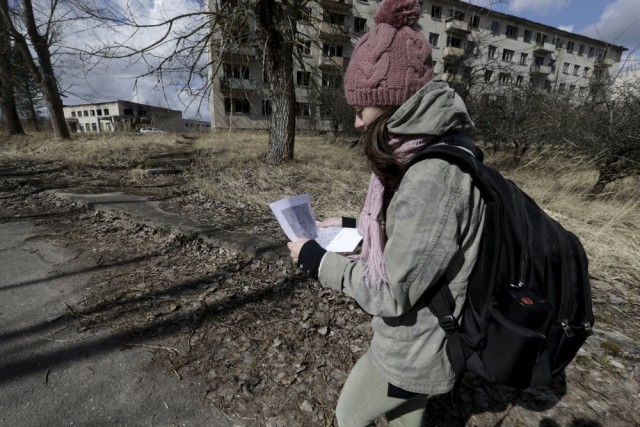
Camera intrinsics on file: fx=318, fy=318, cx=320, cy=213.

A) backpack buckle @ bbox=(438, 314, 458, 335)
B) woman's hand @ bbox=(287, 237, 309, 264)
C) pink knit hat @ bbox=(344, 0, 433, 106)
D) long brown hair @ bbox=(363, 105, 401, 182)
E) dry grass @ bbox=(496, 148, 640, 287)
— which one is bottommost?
dry grass @ bbox=(496, 148, 640, 287)

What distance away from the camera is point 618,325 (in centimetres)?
249

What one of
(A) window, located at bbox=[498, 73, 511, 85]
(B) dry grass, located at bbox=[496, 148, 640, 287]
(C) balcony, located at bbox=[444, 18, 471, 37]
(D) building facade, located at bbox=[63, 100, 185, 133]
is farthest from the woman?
(D) building facade, located at bbox=[63, 100, 185, 133]

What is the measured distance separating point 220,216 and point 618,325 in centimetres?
435

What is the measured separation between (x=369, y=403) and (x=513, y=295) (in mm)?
707

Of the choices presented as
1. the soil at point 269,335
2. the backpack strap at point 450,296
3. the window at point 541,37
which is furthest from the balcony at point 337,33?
the window at point 541,37

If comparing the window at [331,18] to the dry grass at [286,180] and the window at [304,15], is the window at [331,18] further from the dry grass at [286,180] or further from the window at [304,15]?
the dry grass at [286,180]

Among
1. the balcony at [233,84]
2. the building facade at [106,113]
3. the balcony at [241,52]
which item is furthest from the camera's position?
the building facade at [106,113]

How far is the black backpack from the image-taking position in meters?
0.91

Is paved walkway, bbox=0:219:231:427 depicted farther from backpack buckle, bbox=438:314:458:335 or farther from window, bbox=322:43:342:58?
window, bbox=322:43:342:58

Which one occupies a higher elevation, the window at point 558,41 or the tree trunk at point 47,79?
the window at point 558,41

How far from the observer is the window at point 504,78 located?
975cm

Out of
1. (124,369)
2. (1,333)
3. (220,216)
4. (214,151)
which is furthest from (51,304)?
(214,151)

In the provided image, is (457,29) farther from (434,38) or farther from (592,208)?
(434,38)

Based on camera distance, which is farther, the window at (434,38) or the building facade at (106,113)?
the building facade at (106,113)
